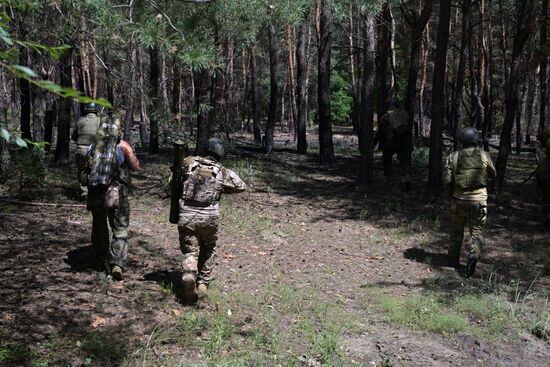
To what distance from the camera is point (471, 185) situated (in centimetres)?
766

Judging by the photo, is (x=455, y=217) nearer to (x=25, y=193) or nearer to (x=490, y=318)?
(x=490, y=318)

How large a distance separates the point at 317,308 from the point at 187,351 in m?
1.87

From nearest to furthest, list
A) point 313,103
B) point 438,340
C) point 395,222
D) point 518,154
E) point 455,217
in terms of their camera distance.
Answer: point 438,340, point 455,217, point 395,222, point 518,154, point 313,103

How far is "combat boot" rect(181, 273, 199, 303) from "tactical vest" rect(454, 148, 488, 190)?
4.27 m

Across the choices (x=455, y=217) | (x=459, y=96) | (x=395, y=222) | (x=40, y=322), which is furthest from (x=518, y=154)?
(x=40, y=322)

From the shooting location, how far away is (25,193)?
31.4 feet

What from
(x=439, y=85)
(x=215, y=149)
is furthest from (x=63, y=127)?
(x=439, y=85)

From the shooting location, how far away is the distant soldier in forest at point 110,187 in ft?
19.5

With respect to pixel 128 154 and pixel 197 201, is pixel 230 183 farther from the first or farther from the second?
pixel 128 154

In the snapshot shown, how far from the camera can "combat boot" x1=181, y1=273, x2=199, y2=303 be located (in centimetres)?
559

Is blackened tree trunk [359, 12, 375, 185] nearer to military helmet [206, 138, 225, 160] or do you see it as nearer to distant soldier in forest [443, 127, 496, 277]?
distant soldier in forest [443, 127, 496, 277]

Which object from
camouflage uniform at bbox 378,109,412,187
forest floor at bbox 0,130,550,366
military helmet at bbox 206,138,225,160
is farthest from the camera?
camouflage uniform at bbox 378,109,412,187

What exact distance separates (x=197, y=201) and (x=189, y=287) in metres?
0.93

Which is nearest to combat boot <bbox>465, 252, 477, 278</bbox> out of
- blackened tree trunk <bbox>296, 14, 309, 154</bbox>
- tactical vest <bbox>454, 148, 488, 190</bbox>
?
tactical vest <bbox>454, 148, 488, 190</bbox>
